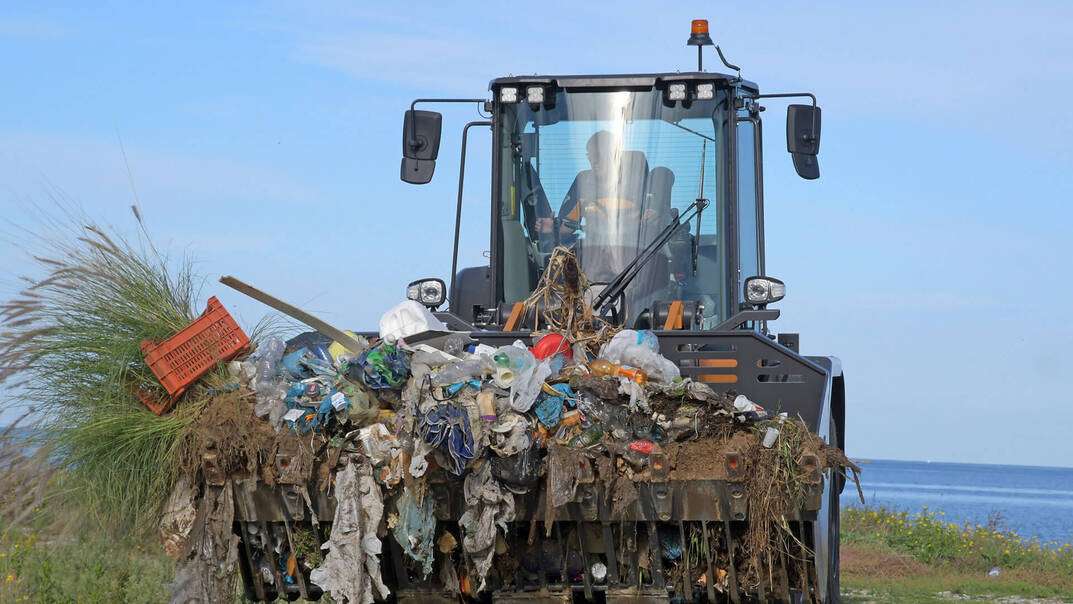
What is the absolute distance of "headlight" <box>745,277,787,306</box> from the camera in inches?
283

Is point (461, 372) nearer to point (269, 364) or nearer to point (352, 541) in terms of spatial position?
point (352, 541)

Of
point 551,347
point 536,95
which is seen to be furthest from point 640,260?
point 551,347

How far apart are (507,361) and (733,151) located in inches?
99.6

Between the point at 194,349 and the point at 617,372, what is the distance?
1.81m

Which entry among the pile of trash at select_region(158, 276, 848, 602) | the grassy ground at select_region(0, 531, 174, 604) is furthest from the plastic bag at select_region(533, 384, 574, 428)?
the grassy ground at select_region(0, 531, 174, 604)

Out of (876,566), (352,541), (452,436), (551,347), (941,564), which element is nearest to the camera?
(452,436)

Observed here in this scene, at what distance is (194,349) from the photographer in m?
5.79

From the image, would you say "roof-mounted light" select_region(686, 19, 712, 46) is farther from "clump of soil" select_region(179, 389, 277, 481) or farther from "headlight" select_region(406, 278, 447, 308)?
"clump of soil" select_region(179, 389, 277, 481)

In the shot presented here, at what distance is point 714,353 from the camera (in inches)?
236

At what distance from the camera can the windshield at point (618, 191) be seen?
290 inches

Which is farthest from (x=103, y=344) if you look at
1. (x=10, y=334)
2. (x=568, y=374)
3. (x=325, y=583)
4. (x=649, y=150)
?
(x=649, y=150)

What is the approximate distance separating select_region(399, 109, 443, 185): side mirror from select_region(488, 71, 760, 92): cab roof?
0.46m

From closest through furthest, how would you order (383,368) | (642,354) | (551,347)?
(383,368) < (642,354) < (551,347)

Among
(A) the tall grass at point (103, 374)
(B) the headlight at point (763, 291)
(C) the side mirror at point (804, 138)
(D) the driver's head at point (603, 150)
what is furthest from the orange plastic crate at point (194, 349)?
(C) the side mirror at point (804, 138)
